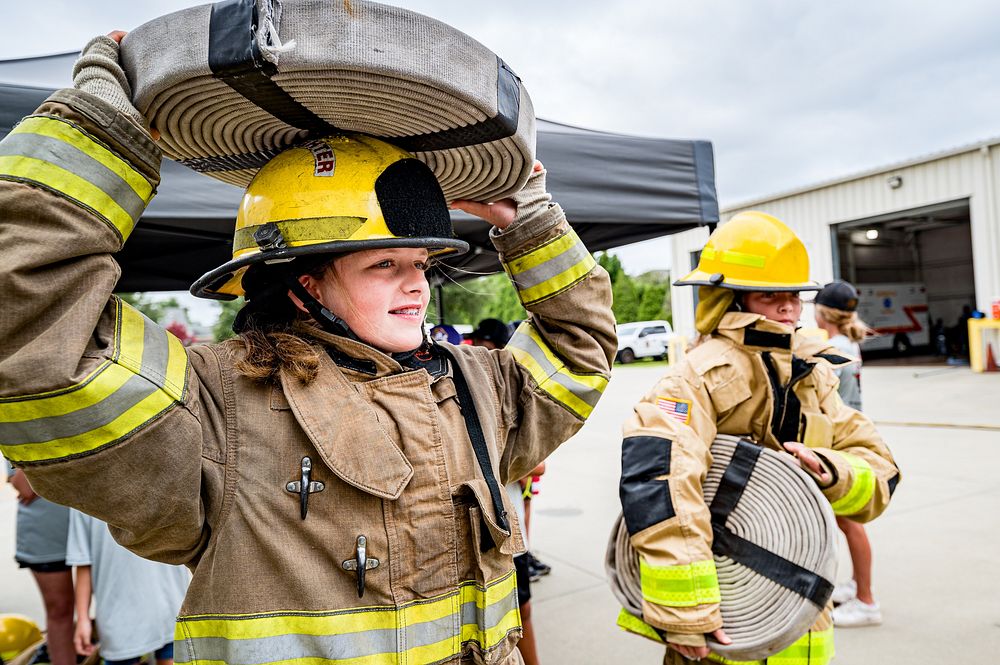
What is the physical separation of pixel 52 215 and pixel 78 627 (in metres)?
2.45

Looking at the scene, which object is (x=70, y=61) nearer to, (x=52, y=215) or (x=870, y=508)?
(x=52, y=215)

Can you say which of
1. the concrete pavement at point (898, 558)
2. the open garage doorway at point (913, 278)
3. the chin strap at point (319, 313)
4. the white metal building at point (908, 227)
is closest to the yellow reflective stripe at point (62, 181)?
the chin strap at point (319, 313)

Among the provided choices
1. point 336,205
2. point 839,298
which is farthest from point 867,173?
point 336,205

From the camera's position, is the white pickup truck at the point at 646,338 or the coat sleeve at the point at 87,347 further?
the white pickup truck at the point at 646,338

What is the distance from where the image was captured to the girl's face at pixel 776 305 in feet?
7.88

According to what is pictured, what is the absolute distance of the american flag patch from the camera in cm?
218

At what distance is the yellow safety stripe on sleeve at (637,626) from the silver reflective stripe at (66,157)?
1901 mm

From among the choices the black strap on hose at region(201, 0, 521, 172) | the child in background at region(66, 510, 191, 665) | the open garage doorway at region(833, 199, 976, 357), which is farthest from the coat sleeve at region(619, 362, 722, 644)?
the open garage doorway at region(833, 199, 976, 357)

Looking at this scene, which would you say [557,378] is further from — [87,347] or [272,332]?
[87,347]

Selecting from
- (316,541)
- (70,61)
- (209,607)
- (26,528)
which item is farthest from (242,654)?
(70,61)

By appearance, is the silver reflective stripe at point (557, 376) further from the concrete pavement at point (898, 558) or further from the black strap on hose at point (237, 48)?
the concrete pavement at point (898, 558)

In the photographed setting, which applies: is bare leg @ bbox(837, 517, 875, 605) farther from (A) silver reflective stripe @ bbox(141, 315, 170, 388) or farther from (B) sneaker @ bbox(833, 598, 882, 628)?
(A) silver reflective stripe @ bbox(141, 315, 170, 388)

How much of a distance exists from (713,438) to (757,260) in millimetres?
681

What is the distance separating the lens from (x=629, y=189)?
3.23 meters
